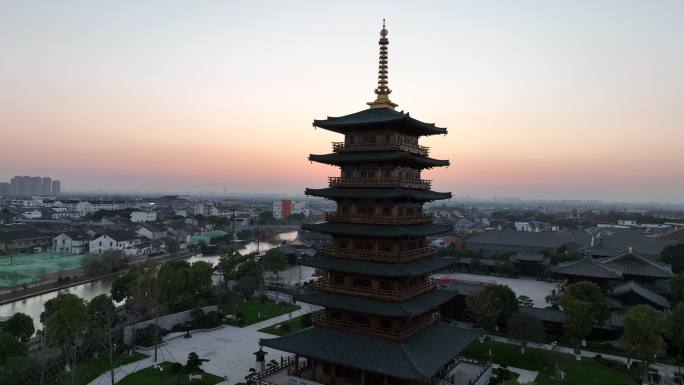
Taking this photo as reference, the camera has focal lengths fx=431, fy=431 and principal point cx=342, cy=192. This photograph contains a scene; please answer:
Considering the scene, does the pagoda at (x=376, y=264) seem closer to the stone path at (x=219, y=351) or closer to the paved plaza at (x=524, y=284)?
the stone path at (x=219, y=351)

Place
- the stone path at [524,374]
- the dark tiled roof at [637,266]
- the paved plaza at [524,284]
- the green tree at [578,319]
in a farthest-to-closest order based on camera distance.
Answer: the paved plaza at [524,284]
the dark tiled roof at [637,266]
the green tree at [578,319]
the stone path at [524,374]

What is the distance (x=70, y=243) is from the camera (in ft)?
309

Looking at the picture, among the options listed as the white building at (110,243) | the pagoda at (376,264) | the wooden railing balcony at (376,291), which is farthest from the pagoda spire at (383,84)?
the white building at (110,243)

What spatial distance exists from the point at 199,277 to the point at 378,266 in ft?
103

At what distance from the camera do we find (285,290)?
6259cm

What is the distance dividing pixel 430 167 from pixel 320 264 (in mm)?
10664

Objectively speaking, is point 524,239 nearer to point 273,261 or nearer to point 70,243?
point 273,261

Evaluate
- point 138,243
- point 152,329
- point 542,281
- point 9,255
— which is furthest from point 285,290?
point 9,255

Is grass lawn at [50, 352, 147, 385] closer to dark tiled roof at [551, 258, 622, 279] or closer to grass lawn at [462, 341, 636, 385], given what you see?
grass lawn at [462, 341, 636, 385]

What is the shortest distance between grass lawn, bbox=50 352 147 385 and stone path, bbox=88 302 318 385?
64cm

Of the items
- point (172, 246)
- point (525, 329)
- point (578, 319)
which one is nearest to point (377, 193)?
point (525, 329)

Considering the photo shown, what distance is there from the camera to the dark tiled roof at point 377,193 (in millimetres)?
26741

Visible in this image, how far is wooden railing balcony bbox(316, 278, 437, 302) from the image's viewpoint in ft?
86.3

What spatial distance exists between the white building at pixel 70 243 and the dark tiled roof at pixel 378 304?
84432 mm
